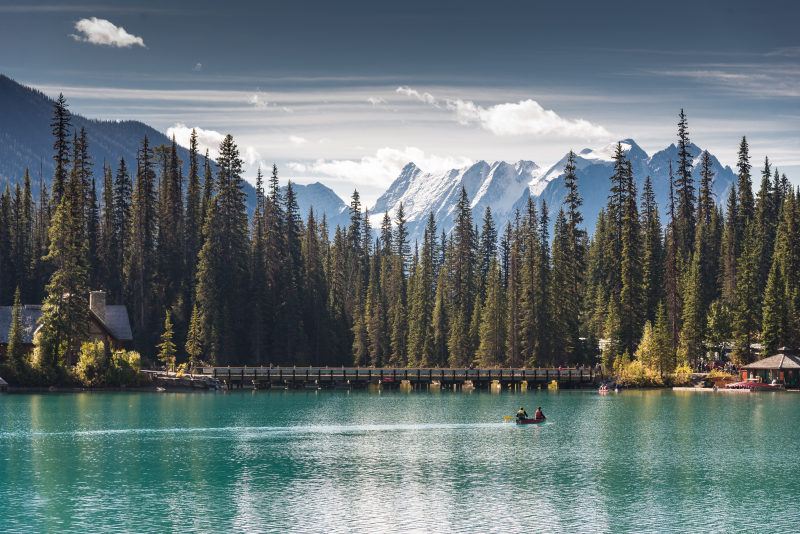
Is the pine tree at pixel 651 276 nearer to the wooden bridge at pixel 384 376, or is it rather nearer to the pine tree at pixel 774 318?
the wooden bridge at pixel 384 376

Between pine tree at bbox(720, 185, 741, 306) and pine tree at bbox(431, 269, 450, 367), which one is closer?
pine tree at bbox(720, 185, 741, 306)

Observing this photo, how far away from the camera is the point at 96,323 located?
108688 mm

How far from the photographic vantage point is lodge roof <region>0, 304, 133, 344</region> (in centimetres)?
10256

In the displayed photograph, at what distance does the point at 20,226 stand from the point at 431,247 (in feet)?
227

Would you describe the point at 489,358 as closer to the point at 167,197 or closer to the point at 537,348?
the point at 537,348

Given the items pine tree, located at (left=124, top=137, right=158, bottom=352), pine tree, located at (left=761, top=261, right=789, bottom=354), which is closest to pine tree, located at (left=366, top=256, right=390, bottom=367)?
pine tree, located at (left=124, top=137, right=158, bottom=352)

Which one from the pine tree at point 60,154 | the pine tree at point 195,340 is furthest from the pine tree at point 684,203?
the pine tree at point 60,154

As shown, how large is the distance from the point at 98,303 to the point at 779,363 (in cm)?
8161

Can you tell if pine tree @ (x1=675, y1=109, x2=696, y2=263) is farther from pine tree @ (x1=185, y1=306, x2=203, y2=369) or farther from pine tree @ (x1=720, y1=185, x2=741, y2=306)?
pine tree @ (x1=185, y1=306, x2=203, y2=369)

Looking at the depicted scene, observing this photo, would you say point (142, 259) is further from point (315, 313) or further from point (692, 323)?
point (692, 323)

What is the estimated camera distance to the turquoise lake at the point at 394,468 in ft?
120

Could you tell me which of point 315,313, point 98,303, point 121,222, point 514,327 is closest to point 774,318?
point 514,327

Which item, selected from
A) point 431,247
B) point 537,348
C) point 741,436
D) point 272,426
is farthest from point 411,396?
point 431,247

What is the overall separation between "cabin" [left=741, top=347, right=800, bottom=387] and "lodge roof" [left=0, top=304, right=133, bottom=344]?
76.4m
